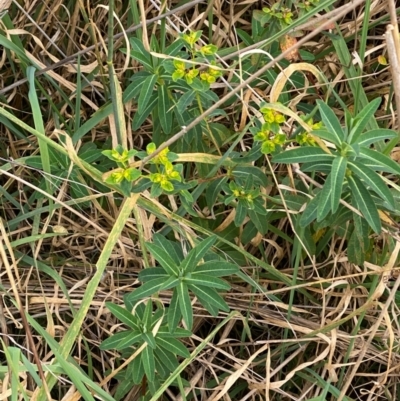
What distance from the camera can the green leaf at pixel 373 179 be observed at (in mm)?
968

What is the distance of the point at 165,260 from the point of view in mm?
1091

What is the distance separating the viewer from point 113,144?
1332mm

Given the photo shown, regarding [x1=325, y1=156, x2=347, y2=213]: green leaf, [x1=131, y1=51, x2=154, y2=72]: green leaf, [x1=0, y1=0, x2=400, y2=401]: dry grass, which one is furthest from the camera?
[x1=0, y1=0, x2=400, y2=401]: dry grass

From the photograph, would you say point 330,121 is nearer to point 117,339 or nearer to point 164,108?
point 164,108

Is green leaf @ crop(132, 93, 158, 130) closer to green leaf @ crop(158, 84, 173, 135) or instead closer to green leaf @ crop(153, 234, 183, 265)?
green leaf @ crop(158, 84, 173, 135)

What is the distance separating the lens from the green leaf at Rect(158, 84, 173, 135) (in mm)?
1178

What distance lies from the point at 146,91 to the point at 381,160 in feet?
1.53

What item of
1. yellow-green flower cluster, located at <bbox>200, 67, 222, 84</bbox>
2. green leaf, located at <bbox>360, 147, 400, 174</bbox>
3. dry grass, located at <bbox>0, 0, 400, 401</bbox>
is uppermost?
yellow-green flower cluster, located at <bbox>200, 67, 222, 84</bbox>

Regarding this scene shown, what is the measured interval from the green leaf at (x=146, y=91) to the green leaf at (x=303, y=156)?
12.0 inches

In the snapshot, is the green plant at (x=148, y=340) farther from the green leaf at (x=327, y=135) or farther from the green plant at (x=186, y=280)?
the green leaf at (x=327, y=135)

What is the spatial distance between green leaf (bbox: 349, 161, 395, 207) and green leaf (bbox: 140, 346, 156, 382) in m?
0.50

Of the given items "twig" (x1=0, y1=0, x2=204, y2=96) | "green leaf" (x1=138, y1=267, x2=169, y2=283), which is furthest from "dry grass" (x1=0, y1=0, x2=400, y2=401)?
"green leaf" (x1=138, y1=267, x2=169, y2=283)

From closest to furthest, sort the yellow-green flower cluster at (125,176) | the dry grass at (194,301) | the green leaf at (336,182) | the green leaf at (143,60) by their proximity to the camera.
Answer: the green leaf at (336,182)
the yellow-green flower cluster at (125,176)
the green leaf at (143,60)
the dry grass at (194,301)

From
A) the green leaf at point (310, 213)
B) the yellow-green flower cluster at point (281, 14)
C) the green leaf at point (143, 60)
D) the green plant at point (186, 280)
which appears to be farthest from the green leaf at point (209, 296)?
the yellow-green flower cluster at point (281, 14)
